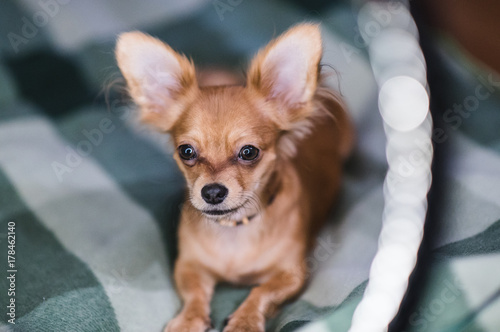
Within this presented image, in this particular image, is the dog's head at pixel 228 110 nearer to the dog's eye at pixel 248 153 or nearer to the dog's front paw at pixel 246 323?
the dog's eye at pixel 248 153

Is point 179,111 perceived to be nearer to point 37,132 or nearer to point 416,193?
point 37,132

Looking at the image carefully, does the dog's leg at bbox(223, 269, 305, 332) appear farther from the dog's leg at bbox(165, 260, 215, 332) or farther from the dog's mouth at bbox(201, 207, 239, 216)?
the dog's mouth at bbox(201, 207, 239, 216)

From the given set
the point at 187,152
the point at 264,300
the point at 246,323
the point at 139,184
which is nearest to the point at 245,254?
the point at 264,300

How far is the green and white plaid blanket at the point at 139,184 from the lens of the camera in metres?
1.45

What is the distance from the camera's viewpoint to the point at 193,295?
1.62 m

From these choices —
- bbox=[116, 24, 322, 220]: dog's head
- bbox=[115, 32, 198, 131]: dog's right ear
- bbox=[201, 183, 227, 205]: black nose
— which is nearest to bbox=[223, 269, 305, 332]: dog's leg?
bbox=[116, 24, 322, 220]: dog's head

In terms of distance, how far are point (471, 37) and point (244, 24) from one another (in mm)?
942

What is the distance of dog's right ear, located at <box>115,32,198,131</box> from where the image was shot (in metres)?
1.51

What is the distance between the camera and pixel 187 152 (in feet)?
5.22

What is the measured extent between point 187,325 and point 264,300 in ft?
0.89

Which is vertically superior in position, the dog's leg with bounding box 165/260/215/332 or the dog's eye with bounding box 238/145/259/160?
the dog's eye with bounding box 238/145/259/160

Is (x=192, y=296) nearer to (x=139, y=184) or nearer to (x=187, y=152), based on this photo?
(x=187, y=152)

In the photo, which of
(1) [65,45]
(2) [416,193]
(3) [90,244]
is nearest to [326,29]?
(2) [416,193]

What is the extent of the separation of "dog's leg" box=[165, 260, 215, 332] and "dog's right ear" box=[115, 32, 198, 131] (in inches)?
21.3
